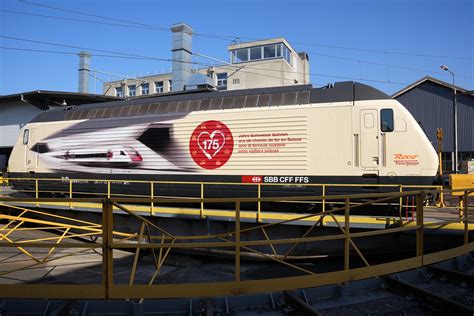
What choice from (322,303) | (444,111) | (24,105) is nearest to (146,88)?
(24,105)

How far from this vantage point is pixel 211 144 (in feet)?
36.9

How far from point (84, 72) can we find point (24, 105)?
799 inches

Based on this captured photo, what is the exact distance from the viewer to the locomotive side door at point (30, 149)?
46.1 feet

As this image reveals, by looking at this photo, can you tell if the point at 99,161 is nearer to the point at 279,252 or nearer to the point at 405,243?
the point at 279,252

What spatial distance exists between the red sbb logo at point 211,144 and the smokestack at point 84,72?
37.7 metres

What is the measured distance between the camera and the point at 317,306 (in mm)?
4039

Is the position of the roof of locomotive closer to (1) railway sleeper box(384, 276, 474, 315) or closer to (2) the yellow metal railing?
(2) the yellow metal railing

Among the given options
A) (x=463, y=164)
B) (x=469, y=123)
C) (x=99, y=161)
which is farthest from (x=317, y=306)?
(x=469, y=123)

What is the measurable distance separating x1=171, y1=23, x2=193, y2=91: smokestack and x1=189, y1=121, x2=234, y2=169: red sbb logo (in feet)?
71.9

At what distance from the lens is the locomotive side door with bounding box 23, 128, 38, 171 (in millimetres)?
14039

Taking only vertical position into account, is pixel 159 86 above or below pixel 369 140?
above

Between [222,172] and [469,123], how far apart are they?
98.4 ft

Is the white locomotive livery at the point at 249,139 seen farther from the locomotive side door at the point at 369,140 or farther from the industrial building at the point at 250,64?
the industrial building at the point at 250,64

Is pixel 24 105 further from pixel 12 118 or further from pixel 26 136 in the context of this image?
pixel 26 136
